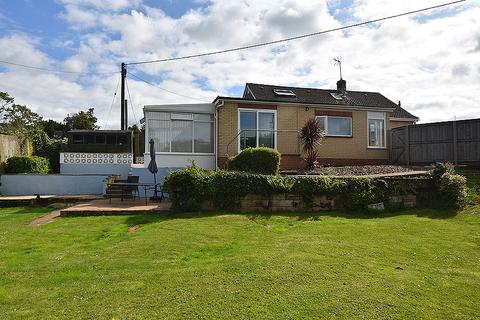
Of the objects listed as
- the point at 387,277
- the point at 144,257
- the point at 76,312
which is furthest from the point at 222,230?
the point at 76,312

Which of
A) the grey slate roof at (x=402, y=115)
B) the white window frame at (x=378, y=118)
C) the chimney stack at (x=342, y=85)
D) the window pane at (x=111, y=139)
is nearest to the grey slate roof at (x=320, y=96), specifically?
the white window frame at (x=378, y=118)

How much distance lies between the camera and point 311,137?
17.5 meters

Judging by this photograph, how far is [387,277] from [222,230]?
413 cm

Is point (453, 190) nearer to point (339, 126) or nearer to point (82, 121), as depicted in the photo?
point (339, 126)

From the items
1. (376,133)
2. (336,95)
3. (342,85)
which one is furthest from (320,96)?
(342,85)

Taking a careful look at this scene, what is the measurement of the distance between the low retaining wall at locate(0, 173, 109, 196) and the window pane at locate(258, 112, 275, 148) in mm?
7856

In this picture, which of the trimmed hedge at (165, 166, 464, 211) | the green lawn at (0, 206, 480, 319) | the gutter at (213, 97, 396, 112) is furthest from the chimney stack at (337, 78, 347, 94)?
the green lawn at (0, 206, 480, 319)

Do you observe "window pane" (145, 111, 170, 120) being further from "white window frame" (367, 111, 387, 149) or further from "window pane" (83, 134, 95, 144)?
"white window frame" (367, 111, 387, 149)

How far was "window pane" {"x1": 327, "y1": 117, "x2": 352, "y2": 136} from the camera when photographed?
19.9 meters

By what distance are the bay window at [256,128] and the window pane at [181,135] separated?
2.40 meters

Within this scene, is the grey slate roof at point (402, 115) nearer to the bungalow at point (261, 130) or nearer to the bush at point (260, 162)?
the bungalow at point (261, 130)

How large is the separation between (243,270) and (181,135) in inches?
502

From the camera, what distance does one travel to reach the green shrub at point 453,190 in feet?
37.0

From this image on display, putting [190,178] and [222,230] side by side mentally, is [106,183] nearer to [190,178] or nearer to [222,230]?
[190,178]
